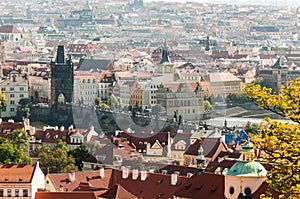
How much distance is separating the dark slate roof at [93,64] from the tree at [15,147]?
3262cm

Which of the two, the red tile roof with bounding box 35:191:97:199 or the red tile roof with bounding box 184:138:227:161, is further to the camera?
the red tile roof with bounding box 184:138:227:161

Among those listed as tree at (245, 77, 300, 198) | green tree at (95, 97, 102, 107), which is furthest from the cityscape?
green tree at (95, 97, 102, 107)

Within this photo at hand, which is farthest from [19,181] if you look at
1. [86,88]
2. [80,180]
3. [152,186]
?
[86,88]

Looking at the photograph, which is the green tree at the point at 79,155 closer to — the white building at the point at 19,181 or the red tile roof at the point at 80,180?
the red tile roof at the point at 80,180

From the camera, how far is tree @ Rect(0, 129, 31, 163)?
27.3 m

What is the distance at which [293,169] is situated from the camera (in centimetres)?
830

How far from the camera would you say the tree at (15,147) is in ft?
89.7

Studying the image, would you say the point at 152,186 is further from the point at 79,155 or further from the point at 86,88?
the point at 86,88

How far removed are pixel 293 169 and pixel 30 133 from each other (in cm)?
2678

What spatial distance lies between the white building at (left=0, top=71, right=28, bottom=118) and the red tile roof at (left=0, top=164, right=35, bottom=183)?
2657cm

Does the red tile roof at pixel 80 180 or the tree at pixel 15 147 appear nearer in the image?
the red tile roof at pixel 80 180

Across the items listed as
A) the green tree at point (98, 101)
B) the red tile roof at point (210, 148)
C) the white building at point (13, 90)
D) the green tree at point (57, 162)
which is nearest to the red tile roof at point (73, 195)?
the green tree at point (57, 162)

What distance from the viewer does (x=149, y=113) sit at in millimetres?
46094

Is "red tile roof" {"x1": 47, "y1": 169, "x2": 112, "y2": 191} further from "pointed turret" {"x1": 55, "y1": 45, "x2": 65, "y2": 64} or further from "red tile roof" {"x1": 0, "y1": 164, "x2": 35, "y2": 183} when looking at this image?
"pointed turret" {"x1": 55, "y1": 45, "x2": 65, "y2": 64}
